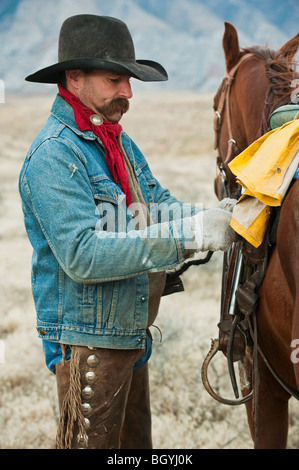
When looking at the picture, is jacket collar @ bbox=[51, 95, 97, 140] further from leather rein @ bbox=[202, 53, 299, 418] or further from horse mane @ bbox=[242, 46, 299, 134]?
horse mane @ bbox=[242, 46, 299, 134]

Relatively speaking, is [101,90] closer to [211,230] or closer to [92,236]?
[92,236]

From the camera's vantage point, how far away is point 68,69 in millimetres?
2160

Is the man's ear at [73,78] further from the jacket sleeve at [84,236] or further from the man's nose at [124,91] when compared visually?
the jacket sleeve at [84,236]

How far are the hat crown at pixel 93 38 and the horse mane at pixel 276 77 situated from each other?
32.7 inches

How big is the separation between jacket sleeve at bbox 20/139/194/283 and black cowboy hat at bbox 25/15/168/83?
15.0 inches

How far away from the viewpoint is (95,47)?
7.00 feet

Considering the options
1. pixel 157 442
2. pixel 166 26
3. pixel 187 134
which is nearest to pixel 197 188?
pixel 157 442

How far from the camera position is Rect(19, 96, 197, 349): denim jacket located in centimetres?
197

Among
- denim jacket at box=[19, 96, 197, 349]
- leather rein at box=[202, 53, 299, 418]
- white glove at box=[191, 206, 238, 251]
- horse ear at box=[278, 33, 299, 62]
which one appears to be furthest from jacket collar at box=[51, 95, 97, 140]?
horse ear at box=[278, 33, 299, 62]

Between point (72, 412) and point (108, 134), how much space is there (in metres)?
1.17

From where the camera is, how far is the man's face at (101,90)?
2.17m

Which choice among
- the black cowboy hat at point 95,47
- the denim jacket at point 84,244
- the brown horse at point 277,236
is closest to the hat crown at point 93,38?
the black cowboy hat at point 95,47

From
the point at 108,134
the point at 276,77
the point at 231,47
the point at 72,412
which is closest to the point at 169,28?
the point at 231,47

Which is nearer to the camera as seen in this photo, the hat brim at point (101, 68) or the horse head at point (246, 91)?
the hat brim at point (101, 68)
